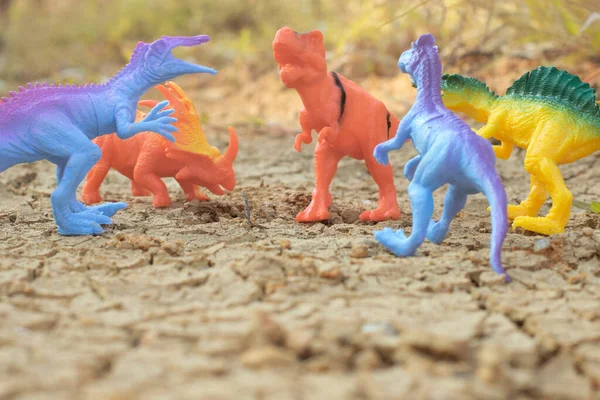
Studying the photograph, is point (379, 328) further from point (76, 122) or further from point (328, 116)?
point (76, 122)

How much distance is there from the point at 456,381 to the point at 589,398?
39 cm

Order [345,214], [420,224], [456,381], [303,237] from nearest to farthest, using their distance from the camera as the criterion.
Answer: [456,381]
[420,224]
[303,237]
[345,214]

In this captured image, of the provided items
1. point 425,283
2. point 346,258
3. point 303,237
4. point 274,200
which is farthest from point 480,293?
point 274,200

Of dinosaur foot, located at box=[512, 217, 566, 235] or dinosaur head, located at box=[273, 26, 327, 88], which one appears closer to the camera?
dinosaur foot, located at box=[512, 217, 566, 235]

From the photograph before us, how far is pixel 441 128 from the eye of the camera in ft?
9.59

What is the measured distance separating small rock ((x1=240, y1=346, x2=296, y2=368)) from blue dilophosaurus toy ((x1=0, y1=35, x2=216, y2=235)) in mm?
1652

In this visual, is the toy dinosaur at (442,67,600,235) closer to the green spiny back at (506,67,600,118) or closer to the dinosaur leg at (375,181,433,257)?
the green spiny back at (506,67,600,118)

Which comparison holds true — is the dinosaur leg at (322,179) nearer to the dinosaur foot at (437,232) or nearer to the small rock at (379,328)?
the dinosaur foot at (437,232)

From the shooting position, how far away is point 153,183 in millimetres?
3994

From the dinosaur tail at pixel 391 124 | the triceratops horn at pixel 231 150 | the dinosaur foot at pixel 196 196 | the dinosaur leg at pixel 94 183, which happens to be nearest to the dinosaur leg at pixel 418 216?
the dinosaur tail at pixel 391 124

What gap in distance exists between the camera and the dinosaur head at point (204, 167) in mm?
3895

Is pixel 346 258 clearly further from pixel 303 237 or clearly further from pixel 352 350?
pixel 352 350

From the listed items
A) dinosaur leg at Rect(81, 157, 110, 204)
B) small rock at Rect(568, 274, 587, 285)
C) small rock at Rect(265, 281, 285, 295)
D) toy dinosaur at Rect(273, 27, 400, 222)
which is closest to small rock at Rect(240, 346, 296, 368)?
small rock at Rect(265, 281, 285, 295)

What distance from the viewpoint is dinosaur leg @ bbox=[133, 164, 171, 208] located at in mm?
3969
